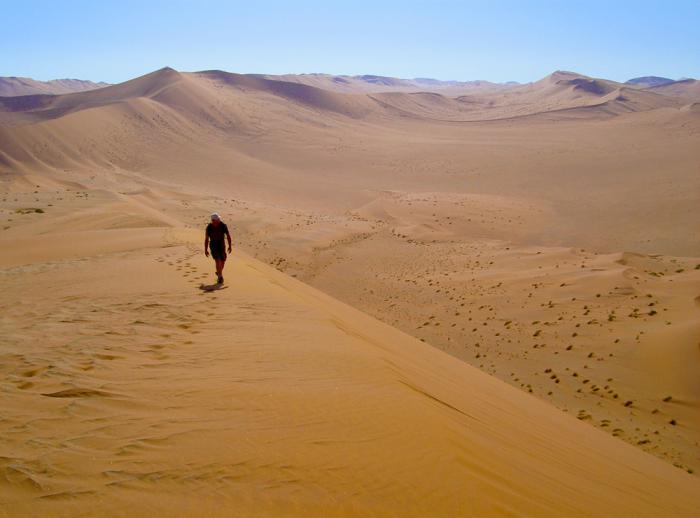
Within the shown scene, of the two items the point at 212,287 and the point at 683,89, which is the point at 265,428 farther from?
the point at 683,89

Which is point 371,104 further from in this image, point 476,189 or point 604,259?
point 604,259

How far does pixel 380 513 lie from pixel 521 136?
52.4 meters

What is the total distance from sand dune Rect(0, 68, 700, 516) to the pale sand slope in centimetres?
2

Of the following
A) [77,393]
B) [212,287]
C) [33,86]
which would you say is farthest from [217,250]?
[33,86]

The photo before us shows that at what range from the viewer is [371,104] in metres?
66.5

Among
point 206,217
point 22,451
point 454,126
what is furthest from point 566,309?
point 454,126

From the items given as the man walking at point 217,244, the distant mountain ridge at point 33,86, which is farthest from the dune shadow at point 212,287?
the distant mountain ridge at point 33,86

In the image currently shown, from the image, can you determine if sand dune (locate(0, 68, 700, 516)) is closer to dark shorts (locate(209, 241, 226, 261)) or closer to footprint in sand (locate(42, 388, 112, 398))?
footprint in sand (locate(42, 388, 112, 398))

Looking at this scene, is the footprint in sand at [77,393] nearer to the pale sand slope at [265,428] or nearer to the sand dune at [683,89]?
the pale sand slope at [265,428]

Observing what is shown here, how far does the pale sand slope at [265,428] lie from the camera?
9.23 feet

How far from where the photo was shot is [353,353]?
541 cm

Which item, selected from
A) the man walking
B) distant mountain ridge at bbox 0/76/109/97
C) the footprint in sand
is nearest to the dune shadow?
the man walking

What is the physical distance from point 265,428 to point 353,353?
6.61 ft

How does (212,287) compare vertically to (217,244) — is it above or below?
below
